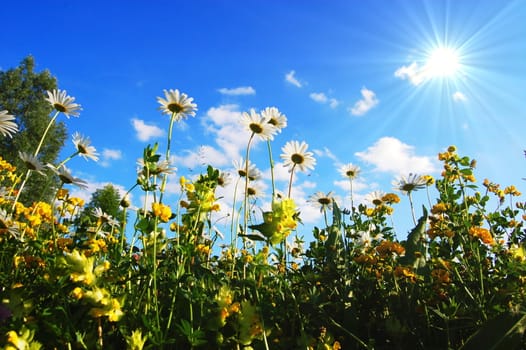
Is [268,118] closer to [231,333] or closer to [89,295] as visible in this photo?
[231,333]

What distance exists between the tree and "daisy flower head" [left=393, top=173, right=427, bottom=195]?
24202mm

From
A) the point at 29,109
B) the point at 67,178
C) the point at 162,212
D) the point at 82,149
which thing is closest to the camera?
the point at 162,212

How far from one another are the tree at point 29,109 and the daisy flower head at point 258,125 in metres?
23.9

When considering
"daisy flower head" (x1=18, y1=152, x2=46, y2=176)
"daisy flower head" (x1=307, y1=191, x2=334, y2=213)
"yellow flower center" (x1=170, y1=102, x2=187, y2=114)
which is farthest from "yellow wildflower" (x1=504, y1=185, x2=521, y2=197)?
"daisy flower head" (x1=18, y1=152, x2=46, y2=176)

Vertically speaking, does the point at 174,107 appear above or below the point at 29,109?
below

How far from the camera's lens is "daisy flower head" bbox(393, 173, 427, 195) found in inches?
144

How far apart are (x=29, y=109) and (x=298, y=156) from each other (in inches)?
1081

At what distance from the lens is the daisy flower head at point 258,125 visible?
10.4 feet

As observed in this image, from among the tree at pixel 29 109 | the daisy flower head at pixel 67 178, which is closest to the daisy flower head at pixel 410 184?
the daisy flower head at pixel 67 178

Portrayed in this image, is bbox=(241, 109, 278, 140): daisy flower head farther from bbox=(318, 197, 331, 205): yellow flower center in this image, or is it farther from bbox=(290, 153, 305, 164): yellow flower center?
bbox=(318, 197, 331, 205): yellow flower center

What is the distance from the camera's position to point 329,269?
230cm

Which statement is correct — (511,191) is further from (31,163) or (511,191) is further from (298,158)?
(31,163)

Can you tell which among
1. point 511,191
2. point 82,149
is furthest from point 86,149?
point 511,191

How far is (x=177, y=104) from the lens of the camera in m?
2.99
